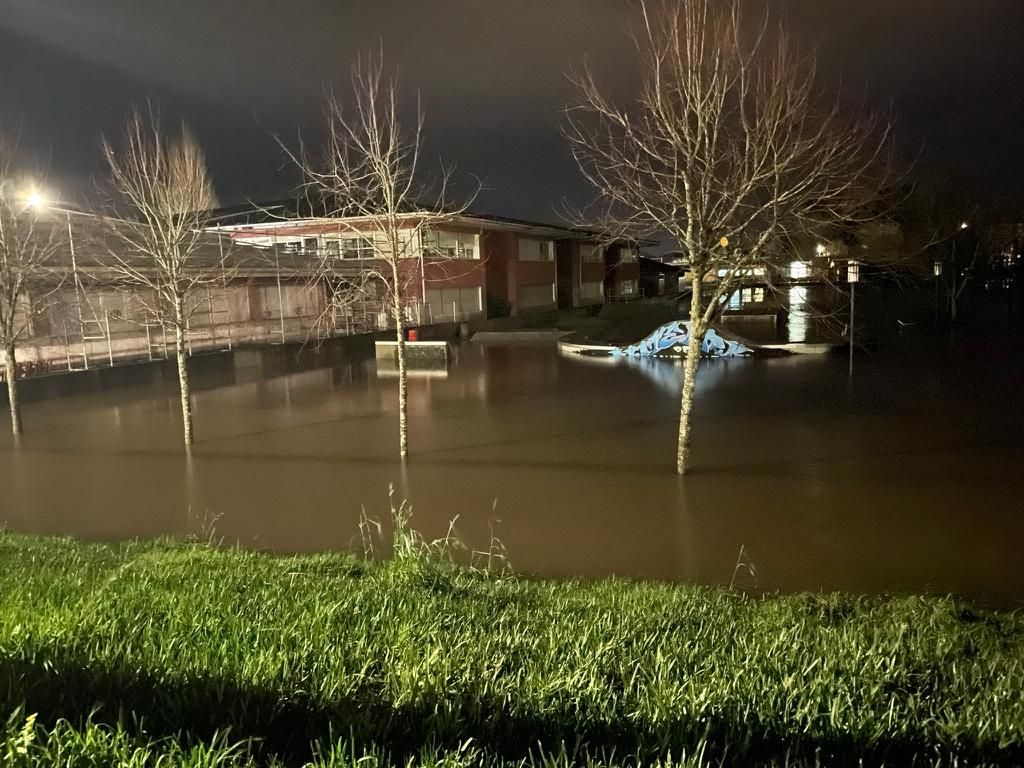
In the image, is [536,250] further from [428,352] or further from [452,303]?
[428,352]

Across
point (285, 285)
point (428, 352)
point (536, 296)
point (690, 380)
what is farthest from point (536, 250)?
point (690, 380)

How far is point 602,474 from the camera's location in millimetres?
12375

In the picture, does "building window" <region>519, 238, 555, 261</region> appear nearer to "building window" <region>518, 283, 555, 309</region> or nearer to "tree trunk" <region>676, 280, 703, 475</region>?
"building window" <region>518, 283, 555, 309</region>

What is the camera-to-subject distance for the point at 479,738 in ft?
10.6

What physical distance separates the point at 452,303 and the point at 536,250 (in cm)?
1053

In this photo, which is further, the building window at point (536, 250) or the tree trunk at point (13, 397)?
the building window at point (536, 250)

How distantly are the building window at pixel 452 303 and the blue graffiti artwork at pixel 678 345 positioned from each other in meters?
11.9

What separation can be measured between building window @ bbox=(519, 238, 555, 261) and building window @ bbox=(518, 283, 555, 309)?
1.68m

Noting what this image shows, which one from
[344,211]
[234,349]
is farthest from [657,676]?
[234,349]

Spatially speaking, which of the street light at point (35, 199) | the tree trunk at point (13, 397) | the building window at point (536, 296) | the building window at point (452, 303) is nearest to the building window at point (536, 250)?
the building window at point (536, 296)

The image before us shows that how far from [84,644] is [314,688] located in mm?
1336

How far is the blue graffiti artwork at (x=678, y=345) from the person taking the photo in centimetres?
2731

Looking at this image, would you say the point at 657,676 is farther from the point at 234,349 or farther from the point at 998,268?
the point at 998,268

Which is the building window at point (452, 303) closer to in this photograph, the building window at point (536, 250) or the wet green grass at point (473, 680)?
the building window at point (536, 250)
